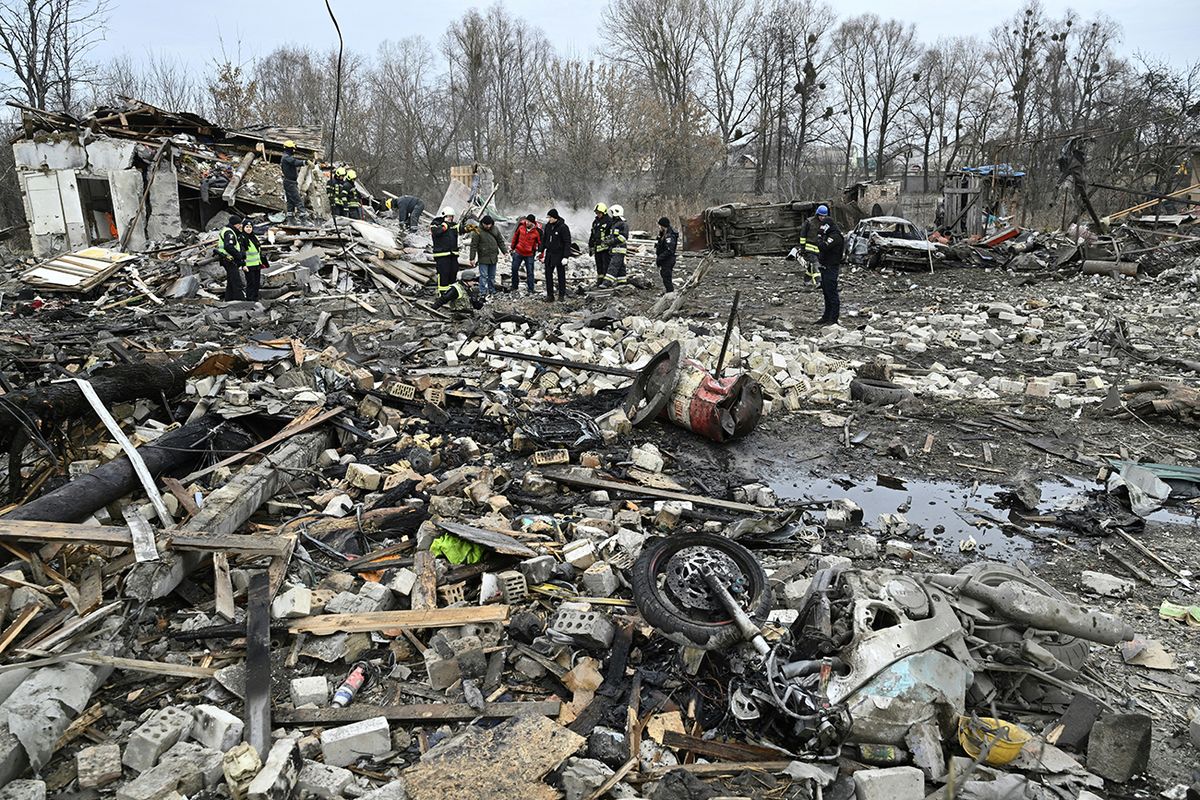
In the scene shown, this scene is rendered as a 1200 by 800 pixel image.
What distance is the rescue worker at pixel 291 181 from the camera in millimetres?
17453

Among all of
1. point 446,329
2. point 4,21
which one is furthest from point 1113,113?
point 4,21

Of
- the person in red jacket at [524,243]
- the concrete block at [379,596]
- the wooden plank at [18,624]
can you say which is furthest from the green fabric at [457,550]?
the person in red jacket at [524,243]

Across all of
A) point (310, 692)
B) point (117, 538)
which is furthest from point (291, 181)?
point (310, 692)

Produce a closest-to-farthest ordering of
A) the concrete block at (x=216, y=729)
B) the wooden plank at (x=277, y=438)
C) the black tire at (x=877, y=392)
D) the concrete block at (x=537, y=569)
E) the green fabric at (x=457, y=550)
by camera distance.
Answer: the concrete block at (x=216, y=729)
the concrete block at (x=537, y=569)
the green fabric at (x=457, y=550)
the wooden plank at (x=277, y=438)
the black tire at (x=877, y=392)

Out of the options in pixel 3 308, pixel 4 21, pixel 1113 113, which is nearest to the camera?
pixel 3 308

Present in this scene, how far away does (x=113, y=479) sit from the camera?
204 inches

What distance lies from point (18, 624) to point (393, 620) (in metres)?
1.96

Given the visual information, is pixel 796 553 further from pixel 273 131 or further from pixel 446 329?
pixel 273 131

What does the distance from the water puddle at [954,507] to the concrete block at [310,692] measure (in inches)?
159

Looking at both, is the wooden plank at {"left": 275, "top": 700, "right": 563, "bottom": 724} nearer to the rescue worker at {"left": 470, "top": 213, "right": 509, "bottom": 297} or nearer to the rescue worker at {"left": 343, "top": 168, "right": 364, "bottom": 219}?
the rescue worker at {"left": 470, "top": 213, "right": 509, "bottom": 297}

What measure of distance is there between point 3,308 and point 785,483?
555 inches

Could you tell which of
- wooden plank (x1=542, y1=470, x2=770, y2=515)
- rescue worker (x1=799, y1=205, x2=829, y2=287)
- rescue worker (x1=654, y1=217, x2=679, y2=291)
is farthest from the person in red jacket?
wooden plank (x1=542, y1=470, x2=770, y2=515)

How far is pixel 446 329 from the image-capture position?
11352 mm

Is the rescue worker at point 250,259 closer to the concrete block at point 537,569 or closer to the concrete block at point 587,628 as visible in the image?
the concrete block at point 537,569
